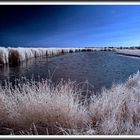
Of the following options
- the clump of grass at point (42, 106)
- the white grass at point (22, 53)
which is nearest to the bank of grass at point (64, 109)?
the clump of grass at point (42, 106)

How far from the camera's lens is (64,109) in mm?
2695

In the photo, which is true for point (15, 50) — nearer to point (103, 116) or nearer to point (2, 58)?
point (2, 58)

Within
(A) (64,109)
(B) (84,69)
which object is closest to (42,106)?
(A) (64,109)

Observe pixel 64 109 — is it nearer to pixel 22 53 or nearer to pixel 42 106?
pixel 42 106

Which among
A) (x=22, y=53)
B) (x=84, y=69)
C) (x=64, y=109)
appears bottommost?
(x=64, y=109)

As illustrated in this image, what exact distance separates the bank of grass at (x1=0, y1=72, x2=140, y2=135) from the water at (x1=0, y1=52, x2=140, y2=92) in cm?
6

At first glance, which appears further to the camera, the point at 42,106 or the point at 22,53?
the point at 22,53

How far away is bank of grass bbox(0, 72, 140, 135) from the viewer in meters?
2.62

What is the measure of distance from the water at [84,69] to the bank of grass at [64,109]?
6 cm

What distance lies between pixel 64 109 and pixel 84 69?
39 cm

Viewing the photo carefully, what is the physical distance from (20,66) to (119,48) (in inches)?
35.4

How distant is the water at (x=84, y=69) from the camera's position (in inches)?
107

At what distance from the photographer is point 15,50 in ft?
9.36

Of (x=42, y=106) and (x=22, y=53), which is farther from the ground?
(x=22, y=53)
